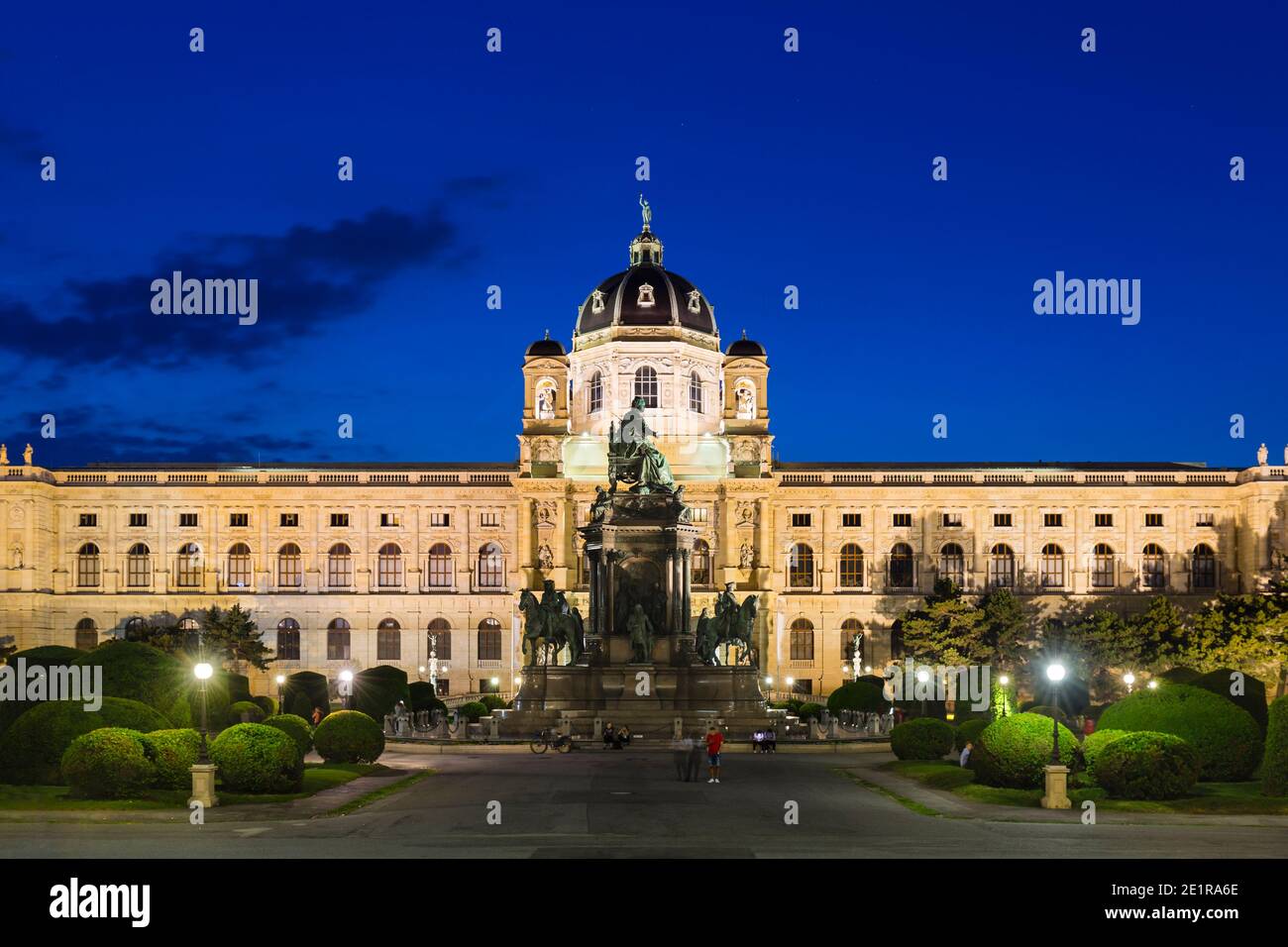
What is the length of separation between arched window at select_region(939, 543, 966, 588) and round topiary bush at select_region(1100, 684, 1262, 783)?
231 feet

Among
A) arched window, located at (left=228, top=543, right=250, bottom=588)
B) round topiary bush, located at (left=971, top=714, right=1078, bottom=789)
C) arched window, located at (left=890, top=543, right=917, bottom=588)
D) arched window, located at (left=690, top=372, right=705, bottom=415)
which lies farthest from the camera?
arched window, located at (left=690, top=372, right=705, bottom=415)

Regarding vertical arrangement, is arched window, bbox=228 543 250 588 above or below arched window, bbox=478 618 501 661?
above

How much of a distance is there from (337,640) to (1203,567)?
2266 inches

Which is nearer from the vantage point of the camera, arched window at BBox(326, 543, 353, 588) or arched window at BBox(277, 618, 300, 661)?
arched window at BBox(277, 618, 300, 661)

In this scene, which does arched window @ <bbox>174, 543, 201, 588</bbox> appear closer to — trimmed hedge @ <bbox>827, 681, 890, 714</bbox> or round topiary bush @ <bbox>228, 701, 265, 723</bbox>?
trimmed hedge @ <bbox>827, 681, 890, 714</bbox>

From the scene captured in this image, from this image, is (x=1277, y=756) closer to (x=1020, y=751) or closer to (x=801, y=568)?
(x=1020, y=751)

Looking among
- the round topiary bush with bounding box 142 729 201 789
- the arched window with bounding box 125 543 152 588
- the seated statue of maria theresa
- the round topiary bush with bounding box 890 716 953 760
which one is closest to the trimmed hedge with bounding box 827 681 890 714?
the seated statue of maria theresa

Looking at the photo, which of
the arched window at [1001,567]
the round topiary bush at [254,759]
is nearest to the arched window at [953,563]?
the arched window at [1001,567]

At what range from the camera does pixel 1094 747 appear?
3875 cm

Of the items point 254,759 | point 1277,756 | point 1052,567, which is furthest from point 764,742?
point 1052,567

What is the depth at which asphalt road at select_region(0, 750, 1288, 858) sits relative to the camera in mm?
28297

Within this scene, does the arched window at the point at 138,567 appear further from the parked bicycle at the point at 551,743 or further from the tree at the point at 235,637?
the parked bicycle at the point at 551,743

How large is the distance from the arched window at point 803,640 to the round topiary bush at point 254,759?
73857 millimetres

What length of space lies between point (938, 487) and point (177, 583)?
51.0 m
